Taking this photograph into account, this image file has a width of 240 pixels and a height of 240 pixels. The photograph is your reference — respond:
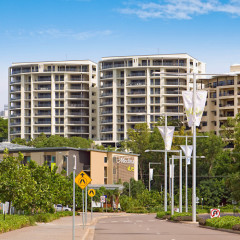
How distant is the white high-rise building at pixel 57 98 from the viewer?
6860 inches

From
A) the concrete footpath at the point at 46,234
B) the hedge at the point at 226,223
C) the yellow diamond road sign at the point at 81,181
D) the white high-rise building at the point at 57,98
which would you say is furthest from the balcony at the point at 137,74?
the yellow diamond road sign at the point at 81,181

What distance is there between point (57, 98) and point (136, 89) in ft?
78.0

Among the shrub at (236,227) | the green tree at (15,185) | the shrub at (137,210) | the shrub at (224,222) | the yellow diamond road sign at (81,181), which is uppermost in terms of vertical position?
the yellow diamond road sign at (81,181)

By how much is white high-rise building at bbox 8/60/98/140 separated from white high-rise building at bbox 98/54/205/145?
20.9 feet

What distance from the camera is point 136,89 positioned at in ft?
547

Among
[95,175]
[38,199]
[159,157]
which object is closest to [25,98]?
[159,157]

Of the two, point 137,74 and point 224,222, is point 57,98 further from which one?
point 224,222

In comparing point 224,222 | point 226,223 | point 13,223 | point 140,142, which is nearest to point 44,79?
point 140,142

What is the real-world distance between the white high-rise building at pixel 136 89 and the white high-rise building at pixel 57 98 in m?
6.36

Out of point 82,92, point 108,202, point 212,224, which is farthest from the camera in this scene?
point 82,92

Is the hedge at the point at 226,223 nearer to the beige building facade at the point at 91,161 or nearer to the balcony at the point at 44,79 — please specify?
the beige building facade at the point at 91,161

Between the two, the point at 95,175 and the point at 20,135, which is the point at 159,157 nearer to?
the point at 95,175

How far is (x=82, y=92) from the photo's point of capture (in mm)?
175250

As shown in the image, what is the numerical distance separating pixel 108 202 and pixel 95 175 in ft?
24.3
